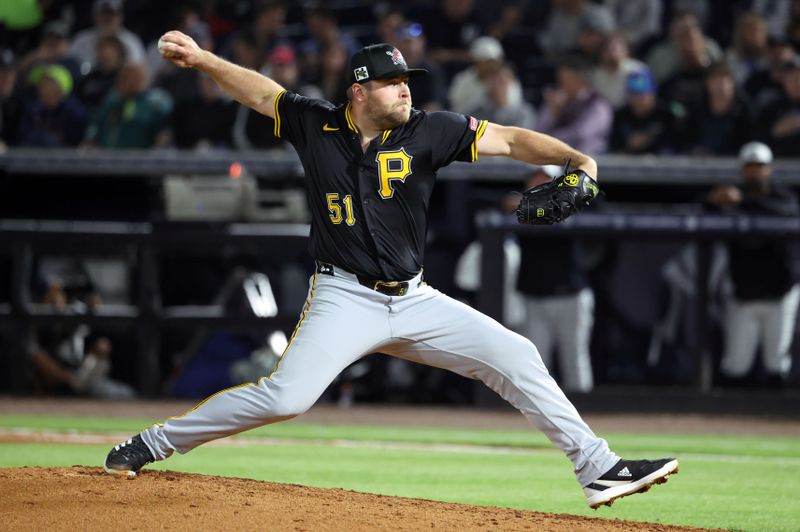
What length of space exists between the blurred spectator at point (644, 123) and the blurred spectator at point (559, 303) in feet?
3.67

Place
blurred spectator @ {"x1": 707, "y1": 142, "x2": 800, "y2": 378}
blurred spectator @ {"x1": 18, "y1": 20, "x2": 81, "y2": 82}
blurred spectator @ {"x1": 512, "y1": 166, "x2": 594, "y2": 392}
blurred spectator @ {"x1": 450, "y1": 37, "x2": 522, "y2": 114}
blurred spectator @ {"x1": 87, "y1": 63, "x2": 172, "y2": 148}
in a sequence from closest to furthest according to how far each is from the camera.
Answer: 1. blurred spectator @ {"x1": 707, "y1": 142, "x2": 800, "y2": 378}
2. blurred spectator @ {"x1": 512, "y1": 166, "x2": 594, "y2": 392}
3. blurred spectator @ {"x1": 450, "y1": 37, "x2": 522, "y2": 114}
4. blurred spectator @ {"x1": 87, "y1": 63, "x2": 172, "y2": 148}
5. blurred spectator @ {"x1": 18, "y1": 20, "x2": 81, "y2": 82}

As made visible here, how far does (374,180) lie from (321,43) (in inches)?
331

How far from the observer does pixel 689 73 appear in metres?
11.8

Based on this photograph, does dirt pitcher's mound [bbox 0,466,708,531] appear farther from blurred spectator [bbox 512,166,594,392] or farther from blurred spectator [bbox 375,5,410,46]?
blurred spectator [bbox 375,5,410,46]

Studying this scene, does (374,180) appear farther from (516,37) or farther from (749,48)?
(516,37)

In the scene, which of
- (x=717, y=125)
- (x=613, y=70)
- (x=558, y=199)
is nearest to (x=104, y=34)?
(x=613, y=70)

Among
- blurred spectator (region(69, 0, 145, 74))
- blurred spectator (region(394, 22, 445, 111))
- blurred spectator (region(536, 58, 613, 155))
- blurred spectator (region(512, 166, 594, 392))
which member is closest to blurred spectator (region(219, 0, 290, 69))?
blurred spectator (region(69, 0, 145, 74))

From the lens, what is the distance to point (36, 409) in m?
10.9

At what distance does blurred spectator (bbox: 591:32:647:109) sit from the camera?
11.9 meters

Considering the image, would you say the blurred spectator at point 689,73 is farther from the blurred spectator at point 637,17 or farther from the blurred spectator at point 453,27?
the blurred spectator at point 453,27

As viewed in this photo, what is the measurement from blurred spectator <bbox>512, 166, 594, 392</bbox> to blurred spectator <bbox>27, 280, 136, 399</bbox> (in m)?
3.95

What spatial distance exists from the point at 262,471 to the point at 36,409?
4533 millimetres

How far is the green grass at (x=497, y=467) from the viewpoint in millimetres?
5873

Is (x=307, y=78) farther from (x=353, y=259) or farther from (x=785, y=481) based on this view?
(x=353, y=259)
